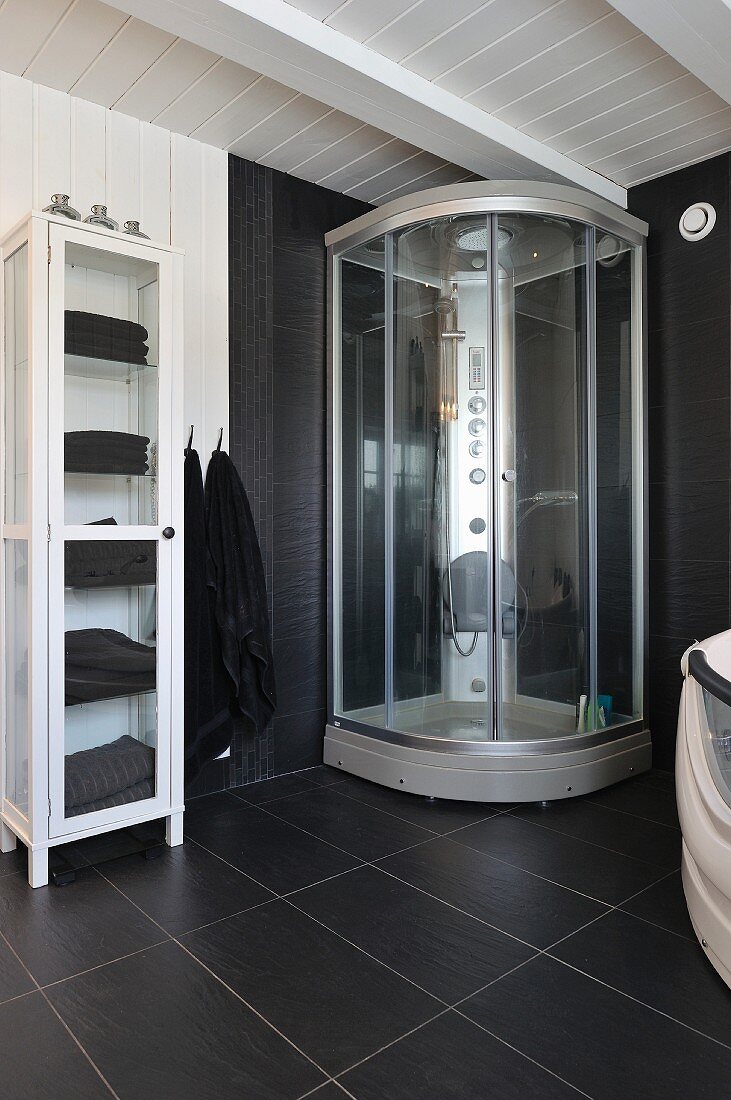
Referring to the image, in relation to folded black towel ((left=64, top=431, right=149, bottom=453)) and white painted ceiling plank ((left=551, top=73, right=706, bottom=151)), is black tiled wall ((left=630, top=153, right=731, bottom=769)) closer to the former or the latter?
white painted ceiling plank ((left=551, top=73, right=706, bottom=151))

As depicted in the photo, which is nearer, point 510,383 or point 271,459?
point 510,383

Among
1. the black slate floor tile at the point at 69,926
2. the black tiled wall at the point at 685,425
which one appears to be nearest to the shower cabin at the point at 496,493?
the black tiled wall at the point at 685,425

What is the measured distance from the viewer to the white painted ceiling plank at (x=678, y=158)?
297 centimetres

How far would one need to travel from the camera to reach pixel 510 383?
9.55 ft

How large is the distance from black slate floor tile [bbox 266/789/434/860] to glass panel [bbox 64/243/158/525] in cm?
117

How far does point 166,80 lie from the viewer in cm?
256

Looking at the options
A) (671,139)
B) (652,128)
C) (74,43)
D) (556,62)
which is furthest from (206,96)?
(671,139)

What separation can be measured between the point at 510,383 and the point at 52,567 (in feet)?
5.64

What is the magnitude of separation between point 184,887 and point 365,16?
2.52 metres

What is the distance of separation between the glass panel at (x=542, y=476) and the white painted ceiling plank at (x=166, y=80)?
1.17 meters

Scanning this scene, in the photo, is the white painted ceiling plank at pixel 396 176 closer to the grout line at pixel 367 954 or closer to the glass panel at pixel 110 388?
the glass panel at pixel 110 388

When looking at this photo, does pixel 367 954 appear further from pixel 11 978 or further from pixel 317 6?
pixel 317 6

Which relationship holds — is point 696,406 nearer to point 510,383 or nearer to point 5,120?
point 510,383

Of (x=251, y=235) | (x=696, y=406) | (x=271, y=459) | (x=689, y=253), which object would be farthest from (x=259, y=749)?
(x=689, y=253)
